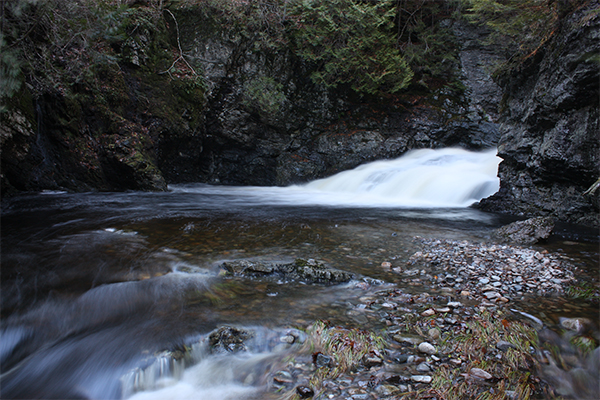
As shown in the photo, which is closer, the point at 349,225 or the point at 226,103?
the point at 349,225

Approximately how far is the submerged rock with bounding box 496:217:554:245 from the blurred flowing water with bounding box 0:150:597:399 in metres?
0.31

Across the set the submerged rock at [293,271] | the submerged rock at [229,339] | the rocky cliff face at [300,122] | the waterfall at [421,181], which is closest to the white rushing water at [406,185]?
the waterfall at [421,181]

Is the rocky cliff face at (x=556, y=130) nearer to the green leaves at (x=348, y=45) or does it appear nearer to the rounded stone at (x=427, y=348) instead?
the green leaves at (x=348, y=45)

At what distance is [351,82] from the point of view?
1361cm

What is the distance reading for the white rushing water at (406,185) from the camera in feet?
31.1

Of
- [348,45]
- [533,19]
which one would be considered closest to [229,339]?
[533,19]

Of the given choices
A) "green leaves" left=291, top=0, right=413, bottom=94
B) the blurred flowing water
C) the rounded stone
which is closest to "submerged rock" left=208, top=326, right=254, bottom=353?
the blurred flowing water

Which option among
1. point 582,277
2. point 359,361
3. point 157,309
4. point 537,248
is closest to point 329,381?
point 359,361

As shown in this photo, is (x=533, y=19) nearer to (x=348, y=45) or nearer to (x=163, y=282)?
(x=348, y=45)

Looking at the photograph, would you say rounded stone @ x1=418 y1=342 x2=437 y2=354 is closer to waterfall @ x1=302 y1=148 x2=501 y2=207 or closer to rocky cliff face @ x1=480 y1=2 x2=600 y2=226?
rocky cliff face @ x1=480 y1=2 x2=600 y2=226

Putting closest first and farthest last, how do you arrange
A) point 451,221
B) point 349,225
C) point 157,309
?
point 157,309 → point 349,225 → point 451,221

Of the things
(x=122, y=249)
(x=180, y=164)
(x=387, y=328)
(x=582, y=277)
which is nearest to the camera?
(x=387, y=328)

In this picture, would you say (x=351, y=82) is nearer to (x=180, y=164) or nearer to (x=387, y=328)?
(x=180, y=164)

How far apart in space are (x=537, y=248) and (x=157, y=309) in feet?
17.0
